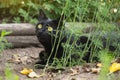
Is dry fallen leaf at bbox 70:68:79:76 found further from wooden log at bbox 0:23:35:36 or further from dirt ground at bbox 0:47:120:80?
wooden log at bbox 0:23:35:36

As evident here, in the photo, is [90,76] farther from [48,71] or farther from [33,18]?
[33,18]

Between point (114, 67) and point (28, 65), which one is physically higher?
point (114, 67)

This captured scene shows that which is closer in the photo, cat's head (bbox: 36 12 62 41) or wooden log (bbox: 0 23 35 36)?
cat's head (bbox: 36 12 62 41)

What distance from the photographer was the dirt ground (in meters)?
3.48

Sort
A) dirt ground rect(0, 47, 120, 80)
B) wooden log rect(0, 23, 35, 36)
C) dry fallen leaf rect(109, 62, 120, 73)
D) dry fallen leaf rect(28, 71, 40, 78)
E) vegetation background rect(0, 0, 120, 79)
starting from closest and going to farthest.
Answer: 1. dry fallen leaf rect(109, 62, 120, 73)
2. dirt ground rect(0, 47, 120, 80)
3. dry fallen leaf rect(28, 71, 40, 78)
4. vegetation background rect(0, 0, 120, 79)
5. wooden log rect(0, 23, 35, 36)

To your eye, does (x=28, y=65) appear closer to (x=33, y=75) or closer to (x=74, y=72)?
(x=33, y=75)

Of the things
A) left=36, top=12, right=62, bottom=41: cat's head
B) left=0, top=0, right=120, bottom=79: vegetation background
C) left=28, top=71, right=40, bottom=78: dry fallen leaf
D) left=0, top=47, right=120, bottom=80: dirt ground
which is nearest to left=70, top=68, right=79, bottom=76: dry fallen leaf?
left=0, top=47, right=120, bottom=80: dirt ground

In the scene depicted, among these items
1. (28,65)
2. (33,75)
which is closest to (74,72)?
(33,75)

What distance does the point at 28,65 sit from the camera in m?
4.36

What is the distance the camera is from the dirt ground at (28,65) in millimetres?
3477

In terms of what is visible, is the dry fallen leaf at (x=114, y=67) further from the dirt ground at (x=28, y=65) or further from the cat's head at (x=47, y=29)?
the cat's head at (x=47, y=29)

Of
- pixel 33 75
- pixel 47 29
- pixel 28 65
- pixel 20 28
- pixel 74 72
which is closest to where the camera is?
pixel 74 72

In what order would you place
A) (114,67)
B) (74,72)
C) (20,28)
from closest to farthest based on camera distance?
1. (114,67)
2. (74,72)
3. (20,28)

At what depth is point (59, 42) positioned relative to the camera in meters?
4.00
